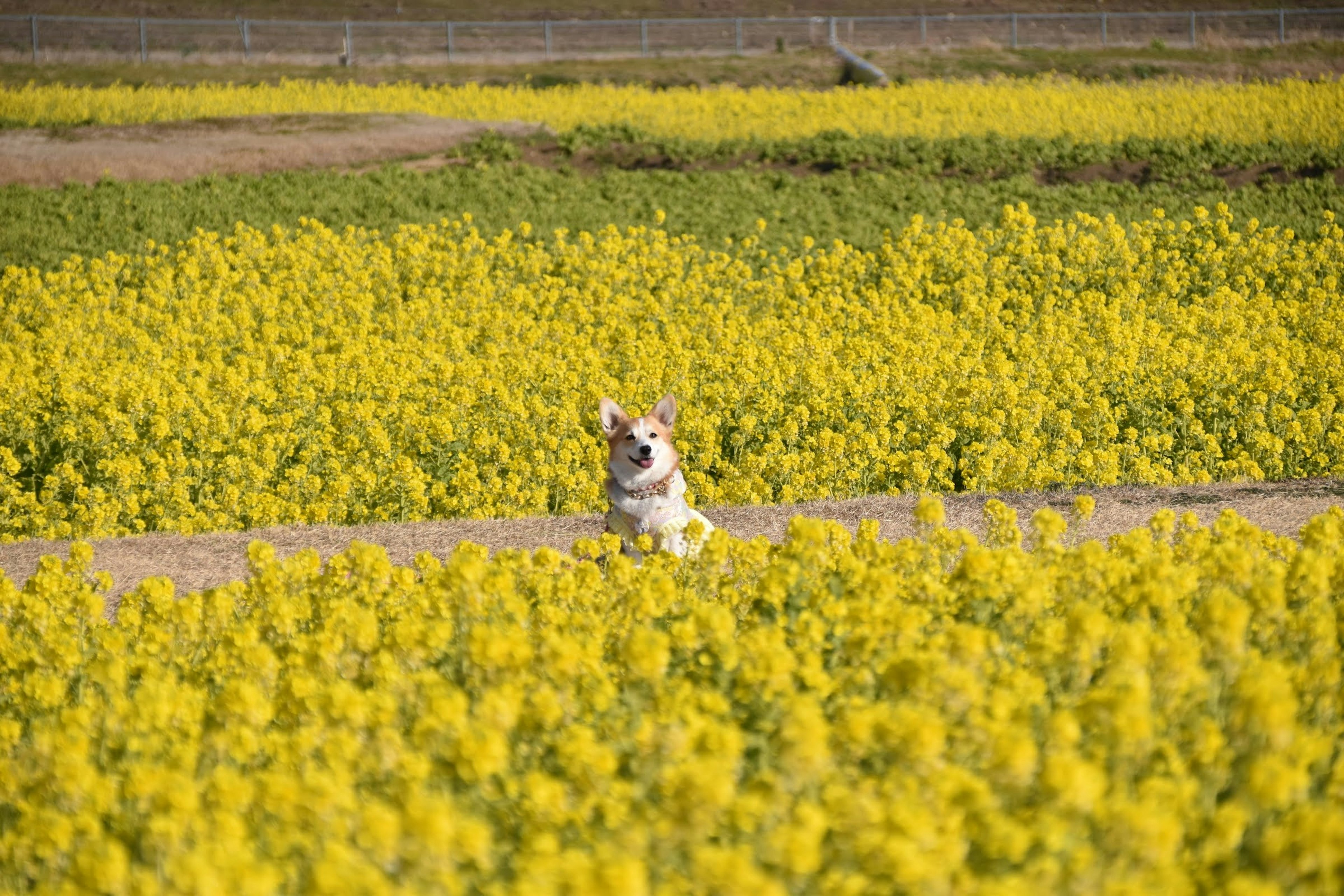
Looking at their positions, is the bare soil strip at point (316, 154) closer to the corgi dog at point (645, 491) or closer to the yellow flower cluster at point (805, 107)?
the yellow flower cluster at point (805, 107)

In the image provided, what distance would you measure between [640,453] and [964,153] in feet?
56.7

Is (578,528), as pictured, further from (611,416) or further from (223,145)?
(223,145)

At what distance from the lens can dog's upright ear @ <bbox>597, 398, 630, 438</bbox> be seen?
760 centimetres

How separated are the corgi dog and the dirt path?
1700cm

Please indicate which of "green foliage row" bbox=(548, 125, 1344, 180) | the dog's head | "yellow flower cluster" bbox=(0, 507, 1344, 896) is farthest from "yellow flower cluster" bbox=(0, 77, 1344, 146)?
"yellow flower cluster" bbox=(0, 507, 1344, 896)

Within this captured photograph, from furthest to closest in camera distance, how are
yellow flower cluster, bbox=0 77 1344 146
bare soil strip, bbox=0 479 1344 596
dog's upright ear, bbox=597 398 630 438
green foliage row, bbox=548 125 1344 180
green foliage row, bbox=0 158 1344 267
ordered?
yellow flower cluster, bbox=0 77 1344 146 < green foliage row, bbox=548 125 1344 180 < green foliage row, bbox=0 158 1344 267 < bare soil strip, bbox=0 479 1344 596 < dog's upright ear, bbox=597 398 630 438

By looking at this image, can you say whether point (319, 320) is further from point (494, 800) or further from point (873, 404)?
point (494, 800)

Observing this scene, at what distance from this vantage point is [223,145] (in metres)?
24.4

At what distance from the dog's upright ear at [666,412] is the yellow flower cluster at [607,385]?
290 centimetres

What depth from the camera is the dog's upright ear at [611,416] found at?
24.9 feet

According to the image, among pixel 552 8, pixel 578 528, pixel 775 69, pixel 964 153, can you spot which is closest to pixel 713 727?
pixel 578 528

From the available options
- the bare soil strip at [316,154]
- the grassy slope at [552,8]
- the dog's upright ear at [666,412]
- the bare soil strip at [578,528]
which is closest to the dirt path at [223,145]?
the bare soil strip at [316,154]

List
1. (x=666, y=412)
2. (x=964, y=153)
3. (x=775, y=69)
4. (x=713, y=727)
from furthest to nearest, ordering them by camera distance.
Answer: (x=775, y=69) < (x=964, y=153) < (x=666, y=412) < (x=713, y=727)

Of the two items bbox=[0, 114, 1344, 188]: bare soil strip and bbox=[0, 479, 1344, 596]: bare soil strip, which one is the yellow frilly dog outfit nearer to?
bbox=[0, 479, 1344, 596]: bare soil strip
